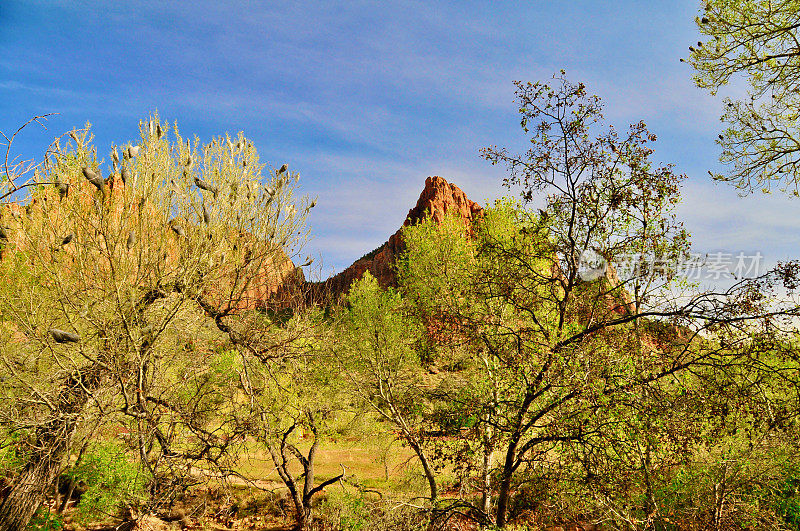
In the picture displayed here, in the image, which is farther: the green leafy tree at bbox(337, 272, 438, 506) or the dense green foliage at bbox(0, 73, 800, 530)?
the green leafy tree at bbox(337, 272, 438, 506)

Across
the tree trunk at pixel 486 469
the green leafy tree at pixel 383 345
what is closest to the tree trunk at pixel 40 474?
the green leafy tree at pixel 383 345

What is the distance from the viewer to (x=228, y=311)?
9070mm

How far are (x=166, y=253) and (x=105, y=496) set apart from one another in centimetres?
1153

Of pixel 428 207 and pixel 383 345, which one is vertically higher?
pixel 428 207

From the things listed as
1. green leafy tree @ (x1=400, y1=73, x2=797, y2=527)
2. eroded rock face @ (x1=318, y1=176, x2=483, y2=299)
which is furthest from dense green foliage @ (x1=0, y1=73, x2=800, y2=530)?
eroded rock face @ (x1=318, y1=176, x2=483, y2=299)

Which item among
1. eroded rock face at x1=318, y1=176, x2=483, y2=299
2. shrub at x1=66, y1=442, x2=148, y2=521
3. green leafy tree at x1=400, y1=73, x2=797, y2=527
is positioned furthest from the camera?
eroded rock face at x1=318, y1=176, x2=483, y2=299

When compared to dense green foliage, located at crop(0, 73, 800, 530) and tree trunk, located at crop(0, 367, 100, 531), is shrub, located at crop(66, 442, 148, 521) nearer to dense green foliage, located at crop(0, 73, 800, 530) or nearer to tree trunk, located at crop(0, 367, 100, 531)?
dense green foliage, located at crop(0, 73, 800, 530)

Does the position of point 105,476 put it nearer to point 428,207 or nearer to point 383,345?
point 383,345

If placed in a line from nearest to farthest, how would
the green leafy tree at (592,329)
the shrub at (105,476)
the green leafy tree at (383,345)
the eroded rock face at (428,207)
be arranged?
the green leafy tree at (592,329)
the shrub at (105,476)
the green leafy tree at (383,345)
the eroded rock face at (428,207)

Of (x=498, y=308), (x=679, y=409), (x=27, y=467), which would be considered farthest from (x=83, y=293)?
(x=679, y=409)

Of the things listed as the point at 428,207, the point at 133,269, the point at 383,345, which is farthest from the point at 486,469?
the point at 428,207

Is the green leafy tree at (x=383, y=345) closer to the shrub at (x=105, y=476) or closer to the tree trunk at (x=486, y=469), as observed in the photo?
the tree trunk at (x=486, y=469)

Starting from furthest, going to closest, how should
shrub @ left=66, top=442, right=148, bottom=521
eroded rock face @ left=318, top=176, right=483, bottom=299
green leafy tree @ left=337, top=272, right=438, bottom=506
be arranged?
eroded rock face @ left=318, top=176, right=483, bottom=299
green leafy tree @ left=337, top=272, right=438, bottom=506
shrub @ left=66, top=442, right=148, bottom=521

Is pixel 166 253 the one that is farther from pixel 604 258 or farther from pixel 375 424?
pixel 375 424
